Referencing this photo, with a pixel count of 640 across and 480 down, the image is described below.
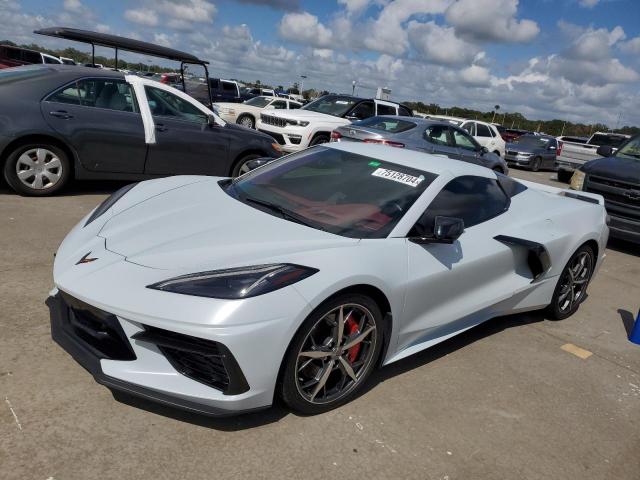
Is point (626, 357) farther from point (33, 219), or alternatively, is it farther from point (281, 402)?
point (33, 219)

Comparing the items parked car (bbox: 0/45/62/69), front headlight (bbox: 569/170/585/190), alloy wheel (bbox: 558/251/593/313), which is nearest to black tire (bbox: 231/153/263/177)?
alloy wheel (bbox: 558/251/593/313)

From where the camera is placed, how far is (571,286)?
477cm

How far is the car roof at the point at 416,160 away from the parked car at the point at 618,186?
4.53m

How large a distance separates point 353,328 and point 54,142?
15.6ft

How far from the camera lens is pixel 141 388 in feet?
7.99

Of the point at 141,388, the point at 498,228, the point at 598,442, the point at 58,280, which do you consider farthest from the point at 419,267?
the point at 58,280

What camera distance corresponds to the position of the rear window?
1005 centimetres

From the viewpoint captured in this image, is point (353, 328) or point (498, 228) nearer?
point (353, 328)

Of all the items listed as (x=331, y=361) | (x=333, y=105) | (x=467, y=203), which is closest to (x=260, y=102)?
(x=333, y=105)

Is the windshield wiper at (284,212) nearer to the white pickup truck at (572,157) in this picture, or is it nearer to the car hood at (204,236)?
the car hood at (204,236)

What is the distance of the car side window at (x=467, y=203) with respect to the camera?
11.1 feet

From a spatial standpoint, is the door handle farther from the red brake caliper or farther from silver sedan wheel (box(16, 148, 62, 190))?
the red brake caliper

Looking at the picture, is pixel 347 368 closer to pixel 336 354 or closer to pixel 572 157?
pixel 336 354

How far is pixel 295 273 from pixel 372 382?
1.07m
